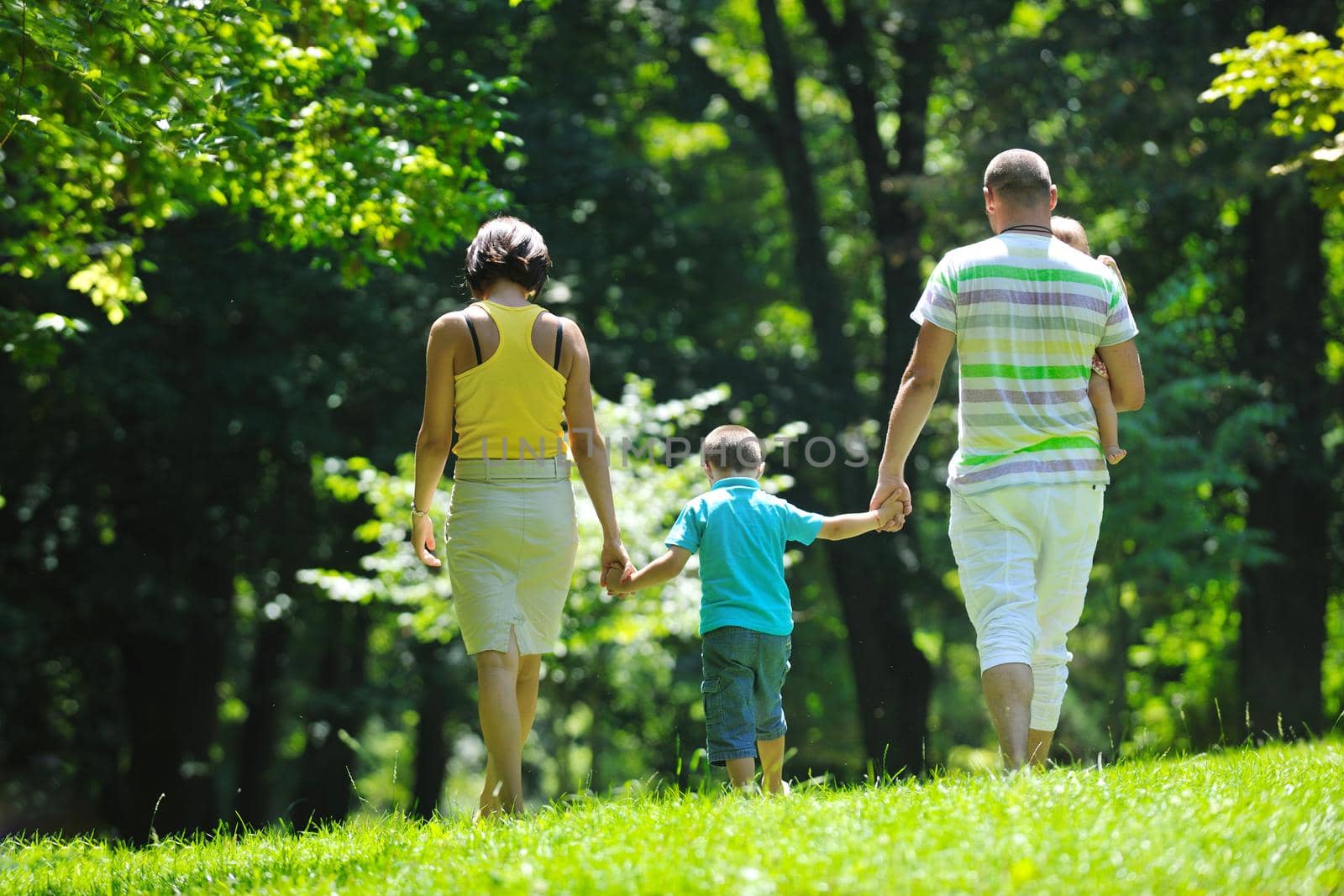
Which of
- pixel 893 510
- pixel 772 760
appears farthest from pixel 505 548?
pixel 893 510

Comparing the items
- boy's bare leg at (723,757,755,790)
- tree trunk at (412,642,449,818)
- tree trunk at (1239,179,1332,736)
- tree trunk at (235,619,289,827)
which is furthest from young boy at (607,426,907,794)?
tree trunk at (235,619,289,827)

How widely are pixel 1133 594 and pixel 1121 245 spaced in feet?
13.3

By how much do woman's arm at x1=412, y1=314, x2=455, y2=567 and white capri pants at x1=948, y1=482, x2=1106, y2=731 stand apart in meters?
1.79

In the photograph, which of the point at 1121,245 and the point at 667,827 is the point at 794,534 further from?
the point at 1121,245

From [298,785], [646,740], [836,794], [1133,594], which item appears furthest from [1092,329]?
[646,740]

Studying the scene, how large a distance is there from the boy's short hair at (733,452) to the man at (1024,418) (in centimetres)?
59

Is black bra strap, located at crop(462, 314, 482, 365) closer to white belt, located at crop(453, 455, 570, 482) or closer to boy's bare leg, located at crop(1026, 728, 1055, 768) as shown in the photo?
white belt, located at crop(453, 455, 570, 482)

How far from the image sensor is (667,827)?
154 inches

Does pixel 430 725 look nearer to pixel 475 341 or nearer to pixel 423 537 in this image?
pixel 423 537

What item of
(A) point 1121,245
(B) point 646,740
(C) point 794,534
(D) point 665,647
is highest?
(A) point 1121,245

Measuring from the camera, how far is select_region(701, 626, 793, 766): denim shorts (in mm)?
4977

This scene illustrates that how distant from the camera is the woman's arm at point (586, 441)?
196 inches

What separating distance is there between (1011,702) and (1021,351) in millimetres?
1179

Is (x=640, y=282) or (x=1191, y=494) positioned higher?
(x=640, y=282)
